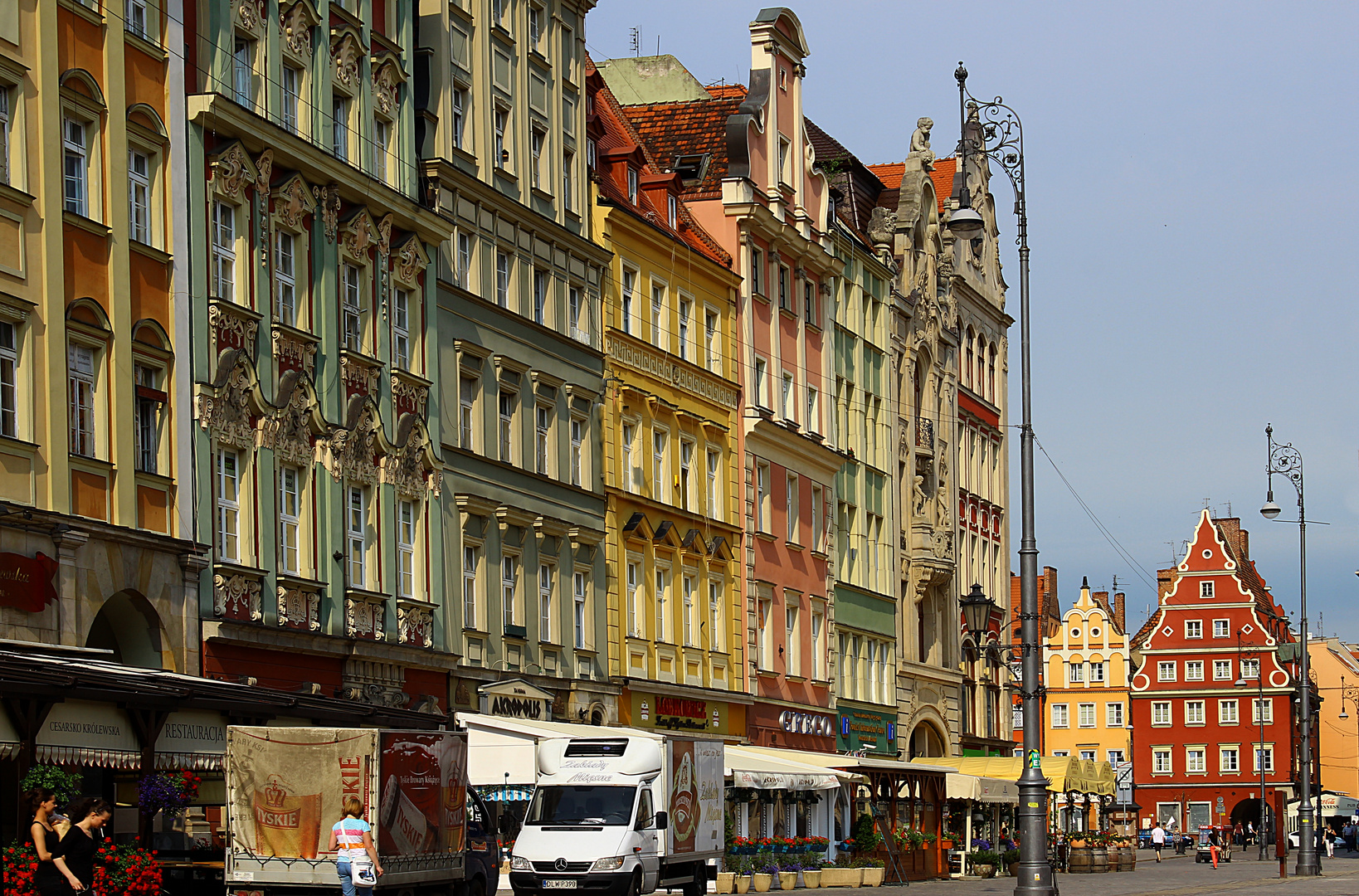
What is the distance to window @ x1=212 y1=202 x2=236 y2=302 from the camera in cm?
3231

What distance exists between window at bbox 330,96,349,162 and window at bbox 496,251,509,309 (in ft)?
20.4

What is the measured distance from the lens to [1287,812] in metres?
124

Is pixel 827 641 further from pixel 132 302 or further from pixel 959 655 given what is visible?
pixel 132 302

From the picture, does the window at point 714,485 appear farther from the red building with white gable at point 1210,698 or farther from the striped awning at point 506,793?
the red building with white gable at point 1210,698

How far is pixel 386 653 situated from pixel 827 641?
25825 mm

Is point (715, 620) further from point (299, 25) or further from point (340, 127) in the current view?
point (299, 25)

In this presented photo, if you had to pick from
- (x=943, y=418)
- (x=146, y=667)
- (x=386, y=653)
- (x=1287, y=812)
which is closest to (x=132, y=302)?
(x=146, y=667)

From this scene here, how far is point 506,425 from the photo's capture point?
42.7 meters

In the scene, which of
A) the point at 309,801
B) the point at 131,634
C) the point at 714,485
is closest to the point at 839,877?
the point at 714,485

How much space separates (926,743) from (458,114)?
34978mm

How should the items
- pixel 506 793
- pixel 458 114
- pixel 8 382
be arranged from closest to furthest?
pixel 8 382 → pixel 506 793 → pixel 458 114

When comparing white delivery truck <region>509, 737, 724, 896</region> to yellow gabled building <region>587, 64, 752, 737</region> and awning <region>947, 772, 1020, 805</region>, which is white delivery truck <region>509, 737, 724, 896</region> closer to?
yellow gabled building <region>587, 64, 752, 737</region>

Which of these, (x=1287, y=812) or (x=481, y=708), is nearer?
(x=481, y=708)

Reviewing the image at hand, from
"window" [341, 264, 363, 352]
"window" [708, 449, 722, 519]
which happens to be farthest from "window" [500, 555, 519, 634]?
"window" [708, 449, 722, 519]
